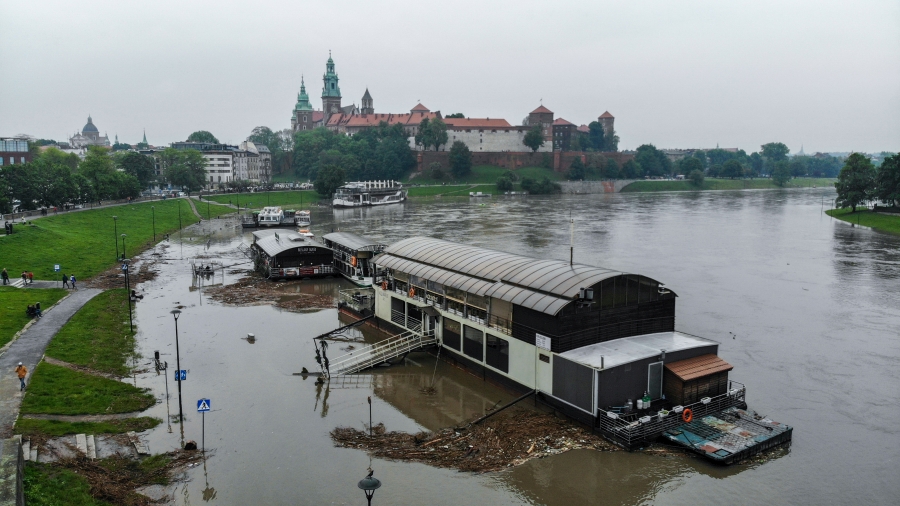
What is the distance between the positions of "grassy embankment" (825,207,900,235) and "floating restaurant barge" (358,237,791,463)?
8113 cm

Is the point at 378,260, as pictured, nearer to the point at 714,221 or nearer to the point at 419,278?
the point at 419,278

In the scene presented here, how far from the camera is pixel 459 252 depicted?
37.2m

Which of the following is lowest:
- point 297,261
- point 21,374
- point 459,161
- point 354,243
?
point 21,374

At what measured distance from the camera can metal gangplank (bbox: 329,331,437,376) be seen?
3316 cm

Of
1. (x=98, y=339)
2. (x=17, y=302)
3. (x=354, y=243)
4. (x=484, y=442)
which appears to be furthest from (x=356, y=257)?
(x=484, y=442)

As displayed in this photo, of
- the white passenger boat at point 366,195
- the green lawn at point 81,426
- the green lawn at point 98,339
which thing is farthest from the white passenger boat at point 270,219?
the green lawn at point 81,426

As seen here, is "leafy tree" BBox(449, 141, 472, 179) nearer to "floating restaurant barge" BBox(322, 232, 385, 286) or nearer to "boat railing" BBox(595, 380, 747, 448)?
"floating restaurant barge" BBox(322, 232, 385, 286)

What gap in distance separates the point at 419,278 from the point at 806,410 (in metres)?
19.4

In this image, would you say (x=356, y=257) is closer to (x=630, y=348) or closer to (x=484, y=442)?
(x=630, y=348)

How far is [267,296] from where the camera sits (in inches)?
2048

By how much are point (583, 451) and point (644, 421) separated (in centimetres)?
252

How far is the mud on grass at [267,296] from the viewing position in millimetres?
49250

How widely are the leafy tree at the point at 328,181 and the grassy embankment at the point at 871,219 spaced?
97962 millimetres

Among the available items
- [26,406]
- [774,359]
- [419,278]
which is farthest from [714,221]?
[26,406]
